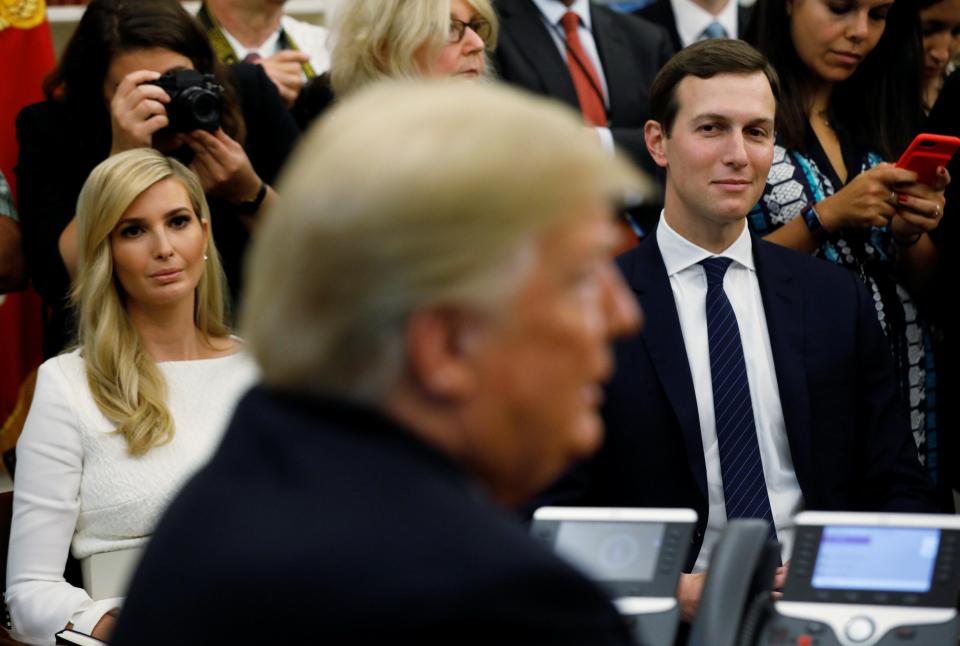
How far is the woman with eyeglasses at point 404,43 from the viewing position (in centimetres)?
322

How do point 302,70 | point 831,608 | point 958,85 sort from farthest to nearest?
point 302,70 → point 958,85 → point 831,608

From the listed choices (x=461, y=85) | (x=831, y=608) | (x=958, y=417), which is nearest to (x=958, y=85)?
(x=958, y=417)

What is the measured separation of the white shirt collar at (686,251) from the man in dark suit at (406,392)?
5.73 ft

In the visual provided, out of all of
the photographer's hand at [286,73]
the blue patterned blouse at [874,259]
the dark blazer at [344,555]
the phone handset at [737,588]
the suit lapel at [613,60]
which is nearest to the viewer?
the dark blazer at [344,555]

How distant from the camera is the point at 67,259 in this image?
117 inches

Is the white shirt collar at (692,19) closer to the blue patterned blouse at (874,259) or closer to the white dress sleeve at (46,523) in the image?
the blue patterned blouse at (874,259)

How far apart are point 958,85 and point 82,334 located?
1.89m

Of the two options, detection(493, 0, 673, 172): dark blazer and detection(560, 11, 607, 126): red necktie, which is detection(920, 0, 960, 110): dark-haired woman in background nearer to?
detection(493, 0, 673, 172): dark blazer

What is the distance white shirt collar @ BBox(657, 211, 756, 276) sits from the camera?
2740mm

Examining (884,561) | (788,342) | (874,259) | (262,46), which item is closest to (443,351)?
(884,561)

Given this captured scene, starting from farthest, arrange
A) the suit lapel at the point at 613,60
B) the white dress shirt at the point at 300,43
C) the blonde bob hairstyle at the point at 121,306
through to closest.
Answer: the white dress shirt at the point at 300,43 < the suit lapel at the point at 613,60 < the blonde bob hairstyle at the point at 121,306

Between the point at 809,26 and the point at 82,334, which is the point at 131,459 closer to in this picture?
the point at 82,334

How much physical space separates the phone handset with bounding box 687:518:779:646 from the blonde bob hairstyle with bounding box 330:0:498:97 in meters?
1.85

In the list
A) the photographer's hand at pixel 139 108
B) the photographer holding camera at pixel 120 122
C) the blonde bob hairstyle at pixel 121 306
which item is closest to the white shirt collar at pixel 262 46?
the photographer holding camera at pixel 120 122
